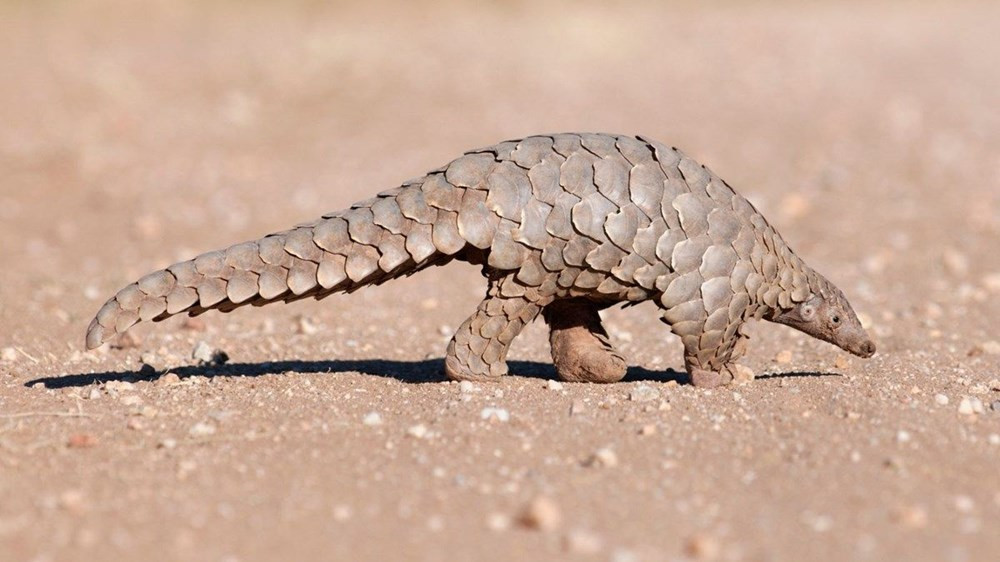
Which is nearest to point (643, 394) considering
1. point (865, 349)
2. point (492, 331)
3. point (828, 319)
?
point (492, 331)

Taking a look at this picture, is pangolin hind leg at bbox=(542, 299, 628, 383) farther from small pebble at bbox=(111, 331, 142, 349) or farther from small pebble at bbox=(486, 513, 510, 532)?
small pebble at bbox=(111, 331, 142, 349)

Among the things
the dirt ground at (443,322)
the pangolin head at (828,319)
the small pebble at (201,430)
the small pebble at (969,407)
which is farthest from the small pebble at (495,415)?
the small pebble at (969,407)

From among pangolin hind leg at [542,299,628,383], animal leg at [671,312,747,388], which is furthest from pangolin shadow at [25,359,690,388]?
pangolin hind leg at [542,299,628,383]

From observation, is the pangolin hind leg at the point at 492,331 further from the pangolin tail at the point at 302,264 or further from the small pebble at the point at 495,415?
the small pebble at the point at 495,415

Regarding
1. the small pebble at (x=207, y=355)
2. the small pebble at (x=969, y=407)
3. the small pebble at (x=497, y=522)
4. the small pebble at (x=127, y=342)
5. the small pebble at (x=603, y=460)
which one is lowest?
the small pebble at (x=497, y=522)

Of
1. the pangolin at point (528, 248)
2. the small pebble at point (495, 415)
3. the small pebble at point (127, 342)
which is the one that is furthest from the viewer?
the small pebble at point (127, 342)

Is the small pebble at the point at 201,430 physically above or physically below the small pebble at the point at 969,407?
below

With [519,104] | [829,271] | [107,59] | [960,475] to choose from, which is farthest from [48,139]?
[960,475]

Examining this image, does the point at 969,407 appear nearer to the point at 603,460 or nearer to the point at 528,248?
the point at 603,460

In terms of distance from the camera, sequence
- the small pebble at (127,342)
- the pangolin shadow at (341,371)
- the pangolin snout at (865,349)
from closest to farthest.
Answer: the pangolin shadow at (341,371), the pangolin snout at (865,349), the small pebble at (127,342)
